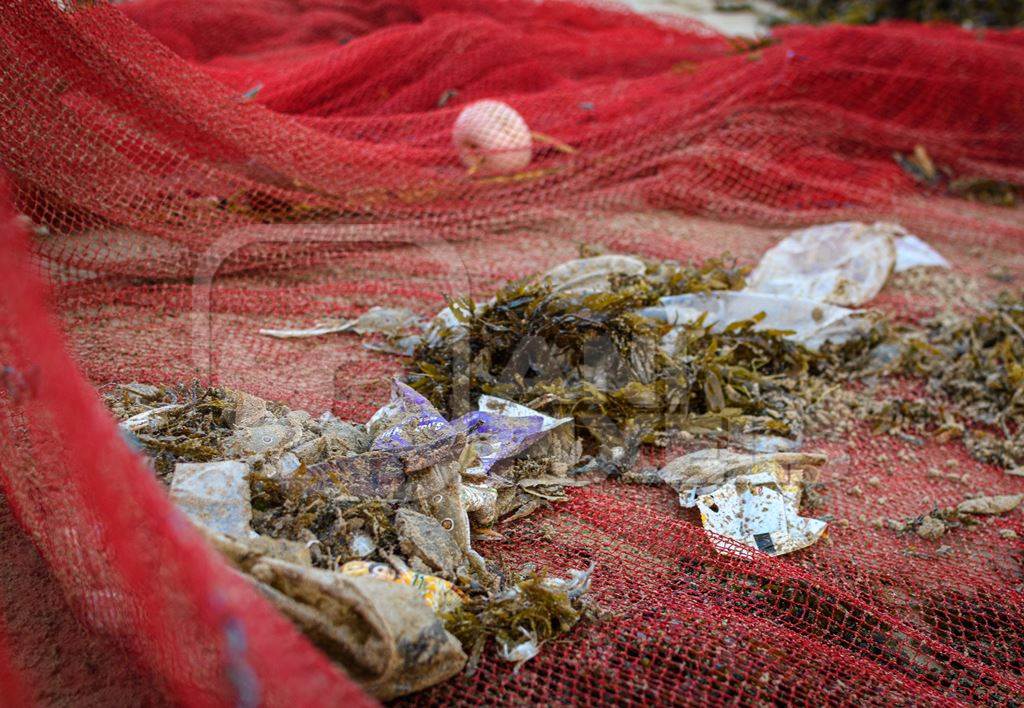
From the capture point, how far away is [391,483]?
1959 millimetres

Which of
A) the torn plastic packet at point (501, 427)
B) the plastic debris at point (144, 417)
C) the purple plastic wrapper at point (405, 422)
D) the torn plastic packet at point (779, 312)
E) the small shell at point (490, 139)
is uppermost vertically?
the small shell at point (490, 139)

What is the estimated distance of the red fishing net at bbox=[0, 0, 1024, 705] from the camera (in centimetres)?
162

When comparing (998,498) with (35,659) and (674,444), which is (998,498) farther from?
(35,659)

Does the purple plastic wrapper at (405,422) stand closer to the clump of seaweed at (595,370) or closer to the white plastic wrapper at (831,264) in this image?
the clump of seaweed at (595,370)

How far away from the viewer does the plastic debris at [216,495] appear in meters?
1.70

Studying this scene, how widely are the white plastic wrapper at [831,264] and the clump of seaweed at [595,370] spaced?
0.77 m

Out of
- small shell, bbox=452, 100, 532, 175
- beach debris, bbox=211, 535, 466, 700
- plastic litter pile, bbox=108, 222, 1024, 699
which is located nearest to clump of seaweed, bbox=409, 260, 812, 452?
plastic litter pile, bbox=108, 222, 1024, 699

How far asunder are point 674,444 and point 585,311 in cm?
53

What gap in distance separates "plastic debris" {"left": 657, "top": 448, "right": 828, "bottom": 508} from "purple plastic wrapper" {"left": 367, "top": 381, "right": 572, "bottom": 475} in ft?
1.19

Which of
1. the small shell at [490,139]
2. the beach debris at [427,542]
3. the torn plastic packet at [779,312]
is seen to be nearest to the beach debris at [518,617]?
the beach debris at [427,542]

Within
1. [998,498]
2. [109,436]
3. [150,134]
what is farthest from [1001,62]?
[109,436]

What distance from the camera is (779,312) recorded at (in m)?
3.11

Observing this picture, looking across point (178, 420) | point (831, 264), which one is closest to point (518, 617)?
point (178, 420)

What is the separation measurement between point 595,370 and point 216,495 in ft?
4.23
